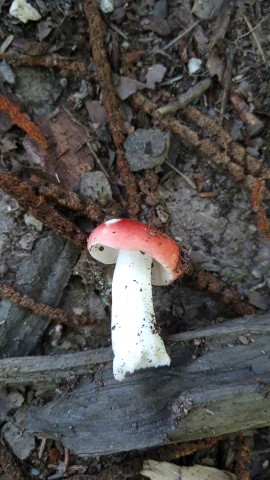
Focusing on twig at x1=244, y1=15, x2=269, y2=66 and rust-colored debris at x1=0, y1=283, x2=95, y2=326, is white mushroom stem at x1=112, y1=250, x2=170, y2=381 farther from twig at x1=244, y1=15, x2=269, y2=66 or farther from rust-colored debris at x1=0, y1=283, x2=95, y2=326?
twig at x1=244, y1=15, x2=269, y2=66

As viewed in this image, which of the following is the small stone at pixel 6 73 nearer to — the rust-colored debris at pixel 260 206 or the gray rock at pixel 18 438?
the rust-colored debris at pixel 260 206

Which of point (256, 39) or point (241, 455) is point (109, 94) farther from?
point (241, 455)

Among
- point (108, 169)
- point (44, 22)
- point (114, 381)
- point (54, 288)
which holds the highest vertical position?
point (44, 22)

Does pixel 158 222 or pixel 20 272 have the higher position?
pixel 158 222

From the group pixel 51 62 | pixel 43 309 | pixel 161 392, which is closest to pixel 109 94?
pixel 51 62

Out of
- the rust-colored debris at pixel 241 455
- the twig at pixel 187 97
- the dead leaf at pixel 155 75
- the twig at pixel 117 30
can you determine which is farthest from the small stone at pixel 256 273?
the twig at pixel 117 30

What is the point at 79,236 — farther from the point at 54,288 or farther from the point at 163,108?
the point at 163,108

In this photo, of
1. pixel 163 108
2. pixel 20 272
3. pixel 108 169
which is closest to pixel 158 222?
pixel 108 169
